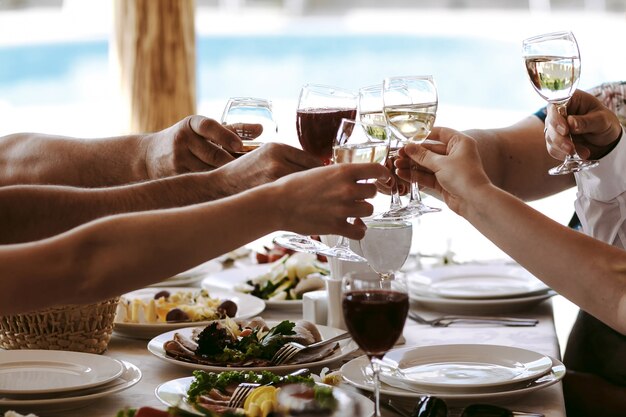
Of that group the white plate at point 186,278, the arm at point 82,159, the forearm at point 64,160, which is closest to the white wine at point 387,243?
the arm at point 82,159

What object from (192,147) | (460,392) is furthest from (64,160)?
(460,392)

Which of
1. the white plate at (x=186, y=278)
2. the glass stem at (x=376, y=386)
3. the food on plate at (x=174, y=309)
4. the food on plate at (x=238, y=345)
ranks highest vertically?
the glass stem at (x=376, y=386)

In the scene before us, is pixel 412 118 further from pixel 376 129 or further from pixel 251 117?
pixel 251 117

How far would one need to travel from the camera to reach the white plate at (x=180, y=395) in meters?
1.41

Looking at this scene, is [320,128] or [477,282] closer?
[320,128]

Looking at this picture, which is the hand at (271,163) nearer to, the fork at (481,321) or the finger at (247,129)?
the finger at (247,129)

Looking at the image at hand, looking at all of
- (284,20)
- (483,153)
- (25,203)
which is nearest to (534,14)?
(284,20)

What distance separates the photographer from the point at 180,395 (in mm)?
1519

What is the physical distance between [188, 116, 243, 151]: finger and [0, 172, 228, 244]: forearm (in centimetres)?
16

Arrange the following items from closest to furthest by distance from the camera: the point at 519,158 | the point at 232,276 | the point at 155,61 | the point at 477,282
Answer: the point at 477,282, the point at 232,276, the point at 519,158, the point at 155,61

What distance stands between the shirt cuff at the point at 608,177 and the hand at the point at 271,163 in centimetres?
101

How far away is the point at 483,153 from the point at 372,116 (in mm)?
1019

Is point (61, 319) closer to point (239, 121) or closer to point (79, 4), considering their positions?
→ point (239, 121)

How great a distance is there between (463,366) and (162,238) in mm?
650
